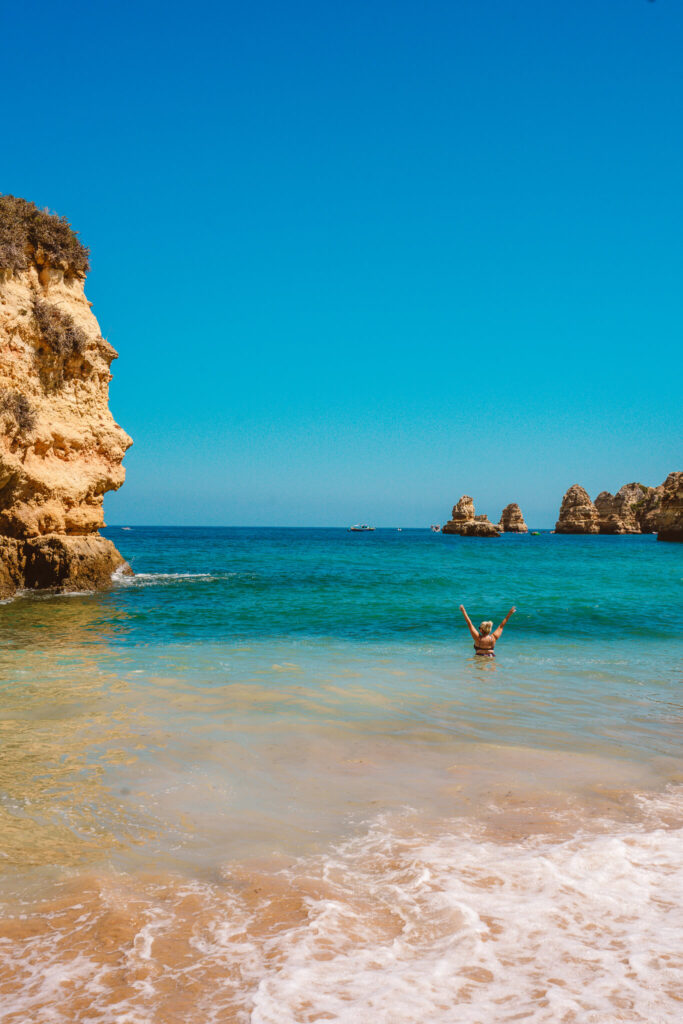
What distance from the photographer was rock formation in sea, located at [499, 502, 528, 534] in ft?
427

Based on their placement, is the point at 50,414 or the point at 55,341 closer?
the point at 55,341

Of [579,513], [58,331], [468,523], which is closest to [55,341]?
[58,331]

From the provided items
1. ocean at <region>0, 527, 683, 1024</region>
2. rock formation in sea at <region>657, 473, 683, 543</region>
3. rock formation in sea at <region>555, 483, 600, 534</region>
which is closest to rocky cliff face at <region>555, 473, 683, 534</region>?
rock formation in sea at <region>555, 483, 600, 534</region>

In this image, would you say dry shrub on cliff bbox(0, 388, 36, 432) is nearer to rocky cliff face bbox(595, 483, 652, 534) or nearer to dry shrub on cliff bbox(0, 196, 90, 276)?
dry shrub on cliff bbox(0, 196, 90, 276)

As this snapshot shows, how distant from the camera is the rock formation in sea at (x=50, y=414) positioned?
58.9ft

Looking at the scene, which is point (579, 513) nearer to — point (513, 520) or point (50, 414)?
point (513, 520)

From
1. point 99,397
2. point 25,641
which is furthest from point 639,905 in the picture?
point 99,397

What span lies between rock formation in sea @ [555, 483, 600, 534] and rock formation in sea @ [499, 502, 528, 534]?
15.1 meters

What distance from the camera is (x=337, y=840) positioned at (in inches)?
178

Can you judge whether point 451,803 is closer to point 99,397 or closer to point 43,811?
point 43,811

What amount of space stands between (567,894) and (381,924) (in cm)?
122

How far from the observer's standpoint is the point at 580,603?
20859mm

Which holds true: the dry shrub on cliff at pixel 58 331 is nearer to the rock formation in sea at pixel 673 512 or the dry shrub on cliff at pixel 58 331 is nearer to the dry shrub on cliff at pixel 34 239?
the dry shrub on cliff at pixel 34 239

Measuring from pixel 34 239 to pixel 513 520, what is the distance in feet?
401
